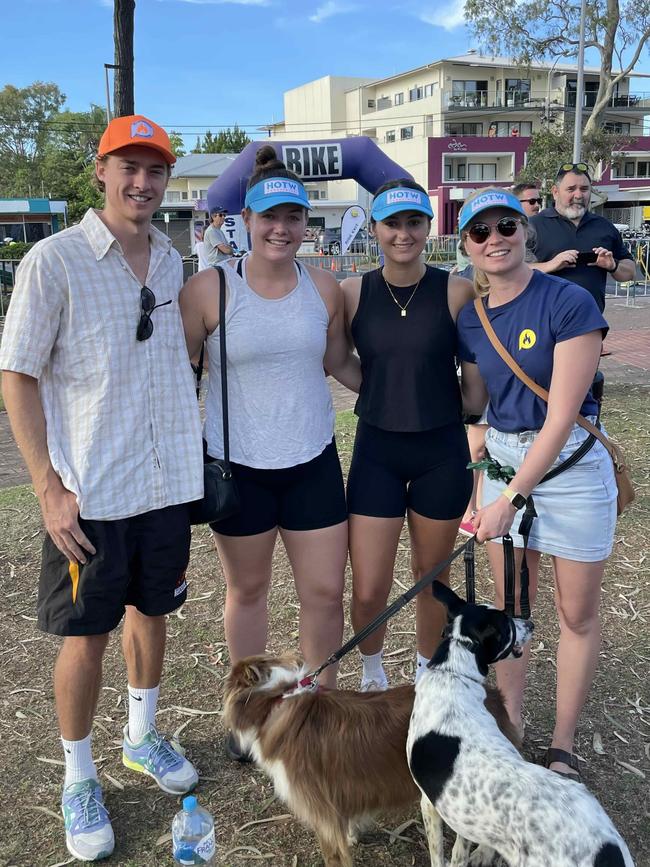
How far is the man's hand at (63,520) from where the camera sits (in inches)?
95.3

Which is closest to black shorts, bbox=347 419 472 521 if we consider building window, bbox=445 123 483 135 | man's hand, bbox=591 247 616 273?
man's hand, bbox=591 247 616 273

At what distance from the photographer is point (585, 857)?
1826mm

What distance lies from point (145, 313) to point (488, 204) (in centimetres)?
134

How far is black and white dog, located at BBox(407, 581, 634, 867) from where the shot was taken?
1.88 metres

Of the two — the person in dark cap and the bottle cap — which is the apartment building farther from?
the bottle cap

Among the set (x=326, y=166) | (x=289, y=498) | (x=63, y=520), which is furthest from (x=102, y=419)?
(x=326, y=166)

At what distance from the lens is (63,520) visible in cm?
242

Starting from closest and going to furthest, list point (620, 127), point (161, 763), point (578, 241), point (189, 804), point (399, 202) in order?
point (189, 804) → point (399, 202) → point (161, 763) → point (578, 241) → point (620, 127)

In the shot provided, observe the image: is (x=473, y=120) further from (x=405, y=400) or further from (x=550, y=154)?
(x=405, y=400)

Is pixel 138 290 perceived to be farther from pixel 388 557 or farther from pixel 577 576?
pixel 577 576

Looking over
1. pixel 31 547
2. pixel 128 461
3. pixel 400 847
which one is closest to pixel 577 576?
pixel 400 847

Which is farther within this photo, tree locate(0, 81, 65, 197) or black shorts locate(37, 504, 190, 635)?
tree locate(0, 81, 65, 197)

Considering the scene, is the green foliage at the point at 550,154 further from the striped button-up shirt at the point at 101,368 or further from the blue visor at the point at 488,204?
the striped button-up shirt at the point at 101,368

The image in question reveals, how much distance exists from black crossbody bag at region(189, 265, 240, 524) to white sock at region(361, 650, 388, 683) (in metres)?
1.21
